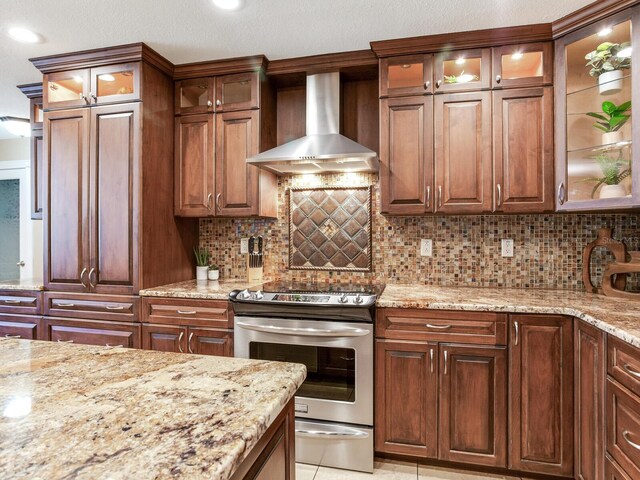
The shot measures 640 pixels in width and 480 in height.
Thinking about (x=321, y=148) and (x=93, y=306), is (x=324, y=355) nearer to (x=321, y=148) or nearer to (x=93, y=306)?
(x=321, y=148)

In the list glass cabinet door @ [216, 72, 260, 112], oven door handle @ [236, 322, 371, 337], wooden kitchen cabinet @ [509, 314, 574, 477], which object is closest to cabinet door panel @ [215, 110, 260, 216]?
glass cabinet door @ [216, 72, 260, 112]

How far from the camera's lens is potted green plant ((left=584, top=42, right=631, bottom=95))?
6.65ft

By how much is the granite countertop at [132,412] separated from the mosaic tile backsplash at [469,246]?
186cm

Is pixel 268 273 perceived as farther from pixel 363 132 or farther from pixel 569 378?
pixel 569 378

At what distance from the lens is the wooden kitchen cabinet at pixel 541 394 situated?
1.95 m

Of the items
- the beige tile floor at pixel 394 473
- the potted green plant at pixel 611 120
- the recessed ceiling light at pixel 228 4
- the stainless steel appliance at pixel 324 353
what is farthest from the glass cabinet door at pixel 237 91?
the beige tile floor at pixel 394 473

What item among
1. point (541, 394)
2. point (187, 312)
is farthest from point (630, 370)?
point (187, 312)

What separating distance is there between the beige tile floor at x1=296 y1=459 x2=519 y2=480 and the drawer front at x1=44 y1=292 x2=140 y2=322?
1466 millimetres

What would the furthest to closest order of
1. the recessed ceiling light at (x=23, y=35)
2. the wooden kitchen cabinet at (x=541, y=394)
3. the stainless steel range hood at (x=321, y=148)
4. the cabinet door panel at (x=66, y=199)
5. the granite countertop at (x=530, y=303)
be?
the cabinet door panel at (x=66, y=199) < the stainless steel range hood at (x=321, y=148) < the recessed ceiling light at (x=23, y=35) < the wooden kitchen cabinet at (x=541, y=394) < the granite countertop at (x=530, y=303)

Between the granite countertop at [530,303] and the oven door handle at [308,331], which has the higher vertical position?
the granite countertop at [530,303]

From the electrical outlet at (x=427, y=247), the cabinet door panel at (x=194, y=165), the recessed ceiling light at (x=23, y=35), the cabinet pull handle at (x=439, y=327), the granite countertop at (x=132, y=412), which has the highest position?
the recessed ceiling light at (x=23, y=35)

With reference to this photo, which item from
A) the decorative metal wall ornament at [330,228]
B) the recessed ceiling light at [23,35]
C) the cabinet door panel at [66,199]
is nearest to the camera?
the recessed ceiling light at [23,35]

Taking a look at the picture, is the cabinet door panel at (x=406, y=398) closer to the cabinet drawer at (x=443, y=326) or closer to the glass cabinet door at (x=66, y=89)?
the cabinet drawer at (x=443, y=326)

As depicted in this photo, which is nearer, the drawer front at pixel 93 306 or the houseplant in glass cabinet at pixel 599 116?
the houseplant in glass cabinet at pixel 599 116
